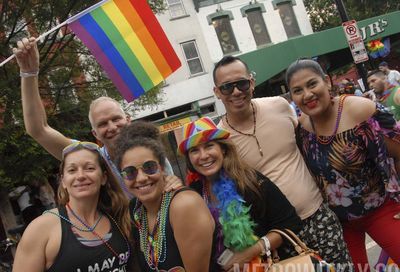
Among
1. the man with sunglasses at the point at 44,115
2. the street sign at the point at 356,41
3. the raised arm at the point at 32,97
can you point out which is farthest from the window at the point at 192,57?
the raised arm at the point at 32,97

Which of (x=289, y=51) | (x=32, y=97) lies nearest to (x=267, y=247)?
(x=32, y=97)

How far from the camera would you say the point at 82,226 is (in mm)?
2352

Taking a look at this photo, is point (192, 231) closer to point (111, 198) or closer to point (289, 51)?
point (111, 198)

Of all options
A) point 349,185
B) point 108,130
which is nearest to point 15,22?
point 108,130

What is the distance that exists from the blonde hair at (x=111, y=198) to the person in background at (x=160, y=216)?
6.4 inches

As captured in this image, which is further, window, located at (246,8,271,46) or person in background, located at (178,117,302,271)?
window, located at (246,8,271,46)

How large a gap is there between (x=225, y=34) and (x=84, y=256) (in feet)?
55.0

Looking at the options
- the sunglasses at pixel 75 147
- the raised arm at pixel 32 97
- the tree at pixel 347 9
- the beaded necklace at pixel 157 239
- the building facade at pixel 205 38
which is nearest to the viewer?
the beaded necklace at pixel 157 239

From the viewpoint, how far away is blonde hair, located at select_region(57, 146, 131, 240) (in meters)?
2.54

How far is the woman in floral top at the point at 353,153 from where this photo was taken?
2.53m

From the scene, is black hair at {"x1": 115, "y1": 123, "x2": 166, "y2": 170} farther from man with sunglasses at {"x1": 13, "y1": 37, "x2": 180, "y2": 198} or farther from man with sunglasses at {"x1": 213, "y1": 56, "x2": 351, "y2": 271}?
man with sunglasses at {"x1": 213, "y1": 56, "x2": 351, "y2": 271}

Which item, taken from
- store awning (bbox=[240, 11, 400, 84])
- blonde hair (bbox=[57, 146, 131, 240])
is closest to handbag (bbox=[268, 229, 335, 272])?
blonde hair (bbox=[57, 146, 131, 240])

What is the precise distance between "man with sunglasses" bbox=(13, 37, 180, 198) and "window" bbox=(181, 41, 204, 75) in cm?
1449

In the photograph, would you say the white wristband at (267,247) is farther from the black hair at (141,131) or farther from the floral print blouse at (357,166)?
the black hair at (141,131)
